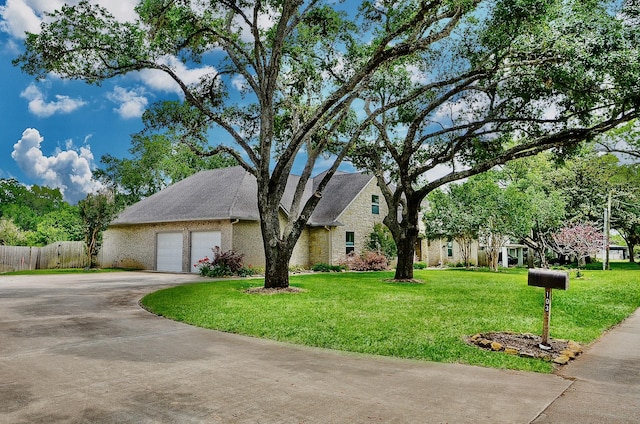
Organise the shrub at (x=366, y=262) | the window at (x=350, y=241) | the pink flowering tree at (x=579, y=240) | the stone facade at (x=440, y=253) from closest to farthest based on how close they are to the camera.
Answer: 1. the pink flowering tree at (x=579, y=240)
2. the shrub at (x=366, y=262)
3. the window at (x=350, y=241)
4. the stone facade at (x=440, y=253)

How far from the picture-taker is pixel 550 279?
636 cm

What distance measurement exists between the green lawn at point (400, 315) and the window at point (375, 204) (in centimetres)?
1615

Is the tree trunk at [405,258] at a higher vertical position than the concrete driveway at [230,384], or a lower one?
higher

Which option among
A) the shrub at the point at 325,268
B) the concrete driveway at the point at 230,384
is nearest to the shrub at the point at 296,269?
the shrub at the point at 325,268

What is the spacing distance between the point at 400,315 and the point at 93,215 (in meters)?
22.6

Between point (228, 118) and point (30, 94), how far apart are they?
27553 mm

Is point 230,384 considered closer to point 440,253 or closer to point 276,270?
point 276,270

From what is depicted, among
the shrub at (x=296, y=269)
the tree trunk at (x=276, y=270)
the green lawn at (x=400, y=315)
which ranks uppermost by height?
the tree trunk at (x=276, y=270)

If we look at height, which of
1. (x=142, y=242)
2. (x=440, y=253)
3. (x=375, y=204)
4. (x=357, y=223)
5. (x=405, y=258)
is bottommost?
(x=440, y=253)

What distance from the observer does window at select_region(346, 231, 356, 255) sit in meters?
28.4

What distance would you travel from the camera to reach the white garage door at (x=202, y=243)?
22953mm

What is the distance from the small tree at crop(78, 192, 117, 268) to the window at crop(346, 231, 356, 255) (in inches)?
568

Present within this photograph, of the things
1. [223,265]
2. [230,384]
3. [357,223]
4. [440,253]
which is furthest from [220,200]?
[440,253]

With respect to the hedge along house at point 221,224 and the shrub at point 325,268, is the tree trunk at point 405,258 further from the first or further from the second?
the hedge along house at point 221,224
